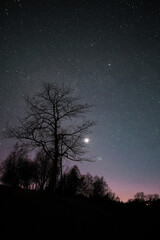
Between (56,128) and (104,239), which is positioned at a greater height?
(56,128)

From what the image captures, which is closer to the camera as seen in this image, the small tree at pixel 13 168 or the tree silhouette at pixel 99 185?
the small tree at pixel 13 168

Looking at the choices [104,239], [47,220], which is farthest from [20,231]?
[104,239]

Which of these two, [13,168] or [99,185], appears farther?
[99,185]

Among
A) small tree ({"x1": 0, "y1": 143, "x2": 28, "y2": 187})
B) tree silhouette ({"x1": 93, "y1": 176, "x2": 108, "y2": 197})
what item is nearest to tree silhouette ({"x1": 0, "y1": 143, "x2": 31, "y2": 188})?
small tree ({"x1": 0, "y1": 143, "x2": 28, "y2": 187})

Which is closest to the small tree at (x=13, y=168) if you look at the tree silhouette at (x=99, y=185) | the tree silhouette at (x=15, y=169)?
the tree silhouette at (x=15, y=169)

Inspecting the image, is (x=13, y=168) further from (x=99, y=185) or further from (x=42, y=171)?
(x=99, y=185)

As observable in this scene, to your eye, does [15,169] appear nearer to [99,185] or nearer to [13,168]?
[13,168]

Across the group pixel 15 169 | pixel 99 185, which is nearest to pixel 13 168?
pixel 15 169

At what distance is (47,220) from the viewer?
5.50 metres

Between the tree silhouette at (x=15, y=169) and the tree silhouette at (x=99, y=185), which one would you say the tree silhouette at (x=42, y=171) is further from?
the tree silhouette at (x=99, y=185)

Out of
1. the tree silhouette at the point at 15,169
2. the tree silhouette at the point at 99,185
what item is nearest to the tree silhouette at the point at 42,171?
the tree silhouette at the point at 15,169

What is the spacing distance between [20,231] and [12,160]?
39561mm

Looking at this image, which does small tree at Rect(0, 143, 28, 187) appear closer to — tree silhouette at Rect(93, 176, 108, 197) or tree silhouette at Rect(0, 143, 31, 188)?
tree silhouette at Rect(0, 143, 31, 188)

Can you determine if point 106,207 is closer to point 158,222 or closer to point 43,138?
point 158,222
